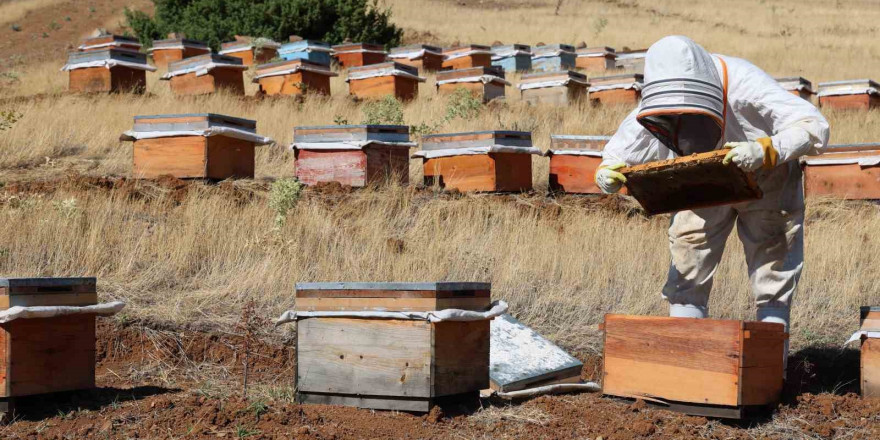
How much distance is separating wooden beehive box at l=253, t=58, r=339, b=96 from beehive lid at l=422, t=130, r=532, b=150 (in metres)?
6.01

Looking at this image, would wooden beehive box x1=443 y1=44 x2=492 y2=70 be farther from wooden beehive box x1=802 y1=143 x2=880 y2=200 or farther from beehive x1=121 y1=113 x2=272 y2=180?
beehive x1=121 y1=113 x2=272 y2=180

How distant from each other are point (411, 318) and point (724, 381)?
150 centimetres

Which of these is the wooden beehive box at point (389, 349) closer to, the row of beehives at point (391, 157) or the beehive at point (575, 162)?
the row of beehives at point (391, 157)

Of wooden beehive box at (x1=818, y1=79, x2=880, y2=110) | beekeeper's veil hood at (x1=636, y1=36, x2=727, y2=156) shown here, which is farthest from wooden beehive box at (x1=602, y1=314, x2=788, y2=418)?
wooden beehive box at (x1=818, y1=79, x2=880, y2=110)

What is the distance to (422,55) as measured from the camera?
21938mm

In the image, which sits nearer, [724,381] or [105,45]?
[724,381]

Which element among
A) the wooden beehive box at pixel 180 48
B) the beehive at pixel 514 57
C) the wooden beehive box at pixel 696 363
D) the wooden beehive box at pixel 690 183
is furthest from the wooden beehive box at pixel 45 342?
the beehive at pixel 514 57

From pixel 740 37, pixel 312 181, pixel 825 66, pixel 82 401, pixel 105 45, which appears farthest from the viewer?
pixel 740 37

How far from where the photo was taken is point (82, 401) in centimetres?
476

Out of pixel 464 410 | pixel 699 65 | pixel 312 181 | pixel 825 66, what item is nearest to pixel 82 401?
pixel 464 410

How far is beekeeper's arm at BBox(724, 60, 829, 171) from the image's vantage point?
4273mm

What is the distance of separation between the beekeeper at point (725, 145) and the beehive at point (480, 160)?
5.14 metres

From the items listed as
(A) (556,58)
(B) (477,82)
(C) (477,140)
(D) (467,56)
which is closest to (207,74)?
(B) (477,82)

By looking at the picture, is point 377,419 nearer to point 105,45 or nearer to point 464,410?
point 464,410
